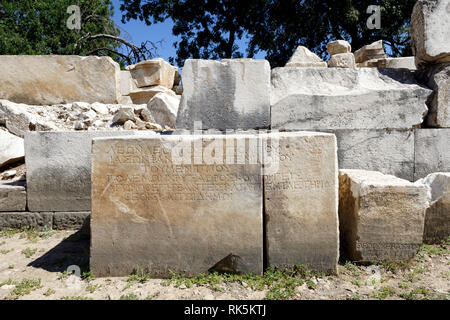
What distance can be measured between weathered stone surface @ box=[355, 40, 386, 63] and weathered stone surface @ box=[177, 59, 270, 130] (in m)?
3.97

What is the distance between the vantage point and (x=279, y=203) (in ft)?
7.41

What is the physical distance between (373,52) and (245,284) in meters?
5.59

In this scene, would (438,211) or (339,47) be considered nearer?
(438,211)

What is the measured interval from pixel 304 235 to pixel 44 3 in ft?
42.2

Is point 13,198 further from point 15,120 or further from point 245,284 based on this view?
point 245,284

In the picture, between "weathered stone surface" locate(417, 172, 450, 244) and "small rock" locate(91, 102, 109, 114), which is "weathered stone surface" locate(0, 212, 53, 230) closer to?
"small rock" locate(91, 102, 109, 114)

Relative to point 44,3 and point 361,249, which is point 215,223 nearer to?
point 361,249

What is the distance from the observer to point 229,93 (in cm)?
302

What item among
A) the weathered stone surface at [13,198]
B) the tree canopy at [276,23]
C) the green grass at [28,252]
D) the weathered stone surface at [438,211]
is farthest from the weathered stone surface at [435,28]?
the tree canopy at [276,23]

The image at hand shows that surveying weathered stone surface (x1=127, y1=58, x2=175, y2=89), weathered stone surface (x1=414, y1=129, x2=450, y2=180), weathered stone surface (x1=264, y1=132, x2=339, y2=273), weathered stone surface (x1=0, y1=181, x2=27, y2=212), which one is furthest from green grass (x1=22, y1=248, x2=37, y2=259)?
weathered stone surface (x1=127, y1=58, x2=175, y2=89)

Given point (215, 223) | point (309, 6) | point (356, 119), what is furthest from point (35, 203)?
point (309, 6)

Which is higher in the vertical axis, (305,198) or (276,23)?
(276,23)

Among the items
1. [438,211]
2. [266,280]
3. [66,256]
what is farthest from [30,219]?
[438,211]

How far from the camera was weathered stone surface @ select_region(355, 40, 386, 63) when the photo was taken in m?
5.80
